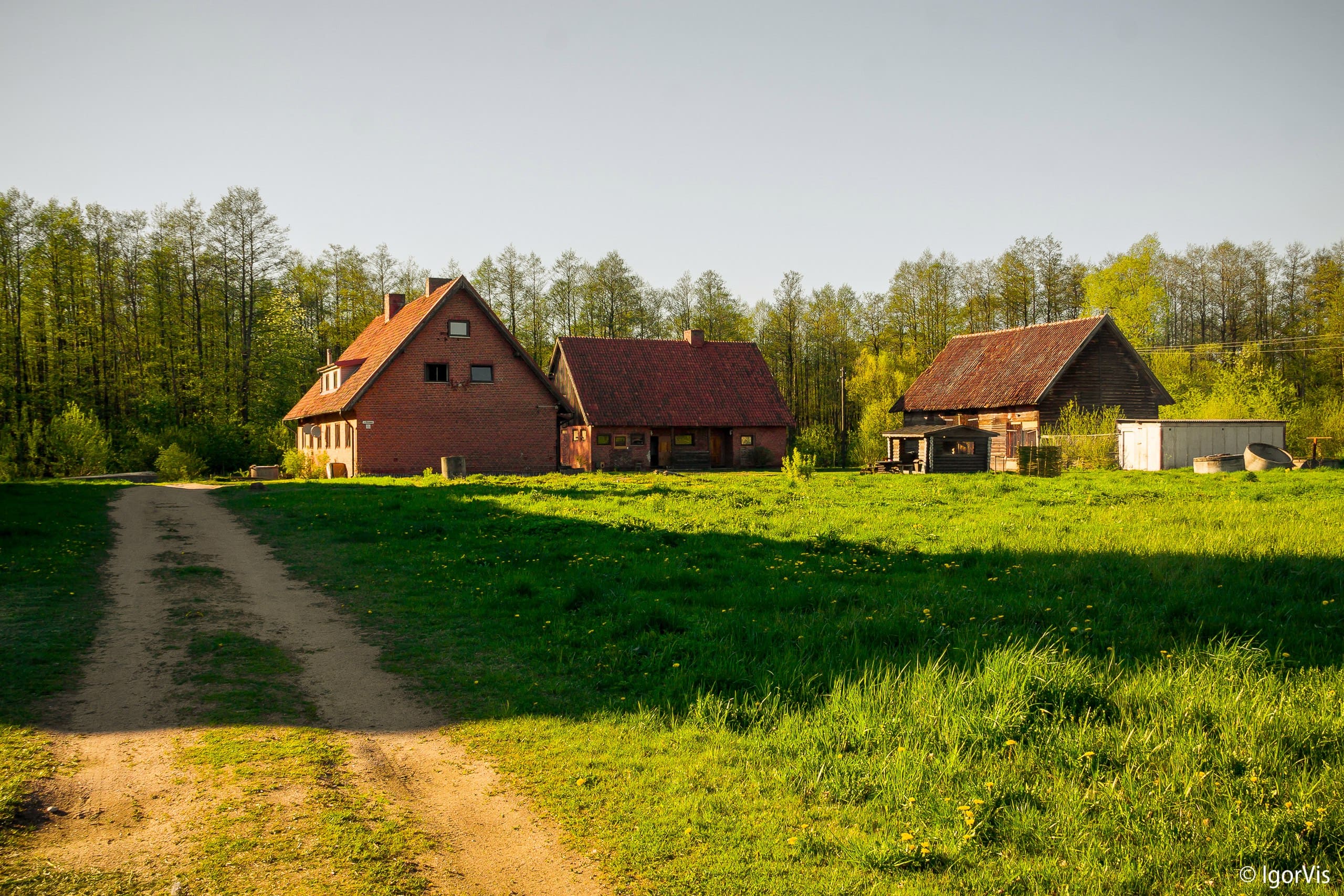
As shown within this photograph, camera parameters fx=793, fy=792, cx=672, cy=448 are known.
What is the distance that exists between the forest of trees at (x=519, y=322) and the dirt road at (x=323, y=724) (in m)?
31.3

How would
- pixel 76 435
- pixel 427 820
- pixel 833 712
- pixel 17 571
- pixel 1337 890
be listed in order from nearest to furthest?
pixel 1337 890 → pixel 427 820 → pixel 833 712 → pixel 17 571 → pixel 76 435

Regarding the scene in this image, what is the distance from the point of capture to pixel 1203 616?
7.93 metres

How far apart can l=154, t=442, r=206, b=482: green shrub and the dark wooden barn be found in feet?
128

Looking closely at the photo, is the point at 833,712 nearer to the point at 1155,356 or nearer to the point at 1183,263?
the point at 1155,356

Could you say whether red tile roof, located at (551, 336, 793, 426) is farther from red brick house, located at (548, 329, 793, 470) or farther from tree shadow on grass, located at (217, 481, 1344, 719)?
tree shadow on grass, located at (217, 481, 1344, 719)

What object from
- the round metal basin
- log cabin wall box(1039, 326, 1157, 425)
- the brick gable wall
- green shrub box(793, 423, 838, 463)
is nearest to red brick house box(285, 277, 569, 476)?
the brick gable wall

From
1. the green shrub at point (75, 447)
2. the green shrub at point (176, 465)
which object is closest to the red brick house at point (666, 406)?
the green shrub at point (176, 465)

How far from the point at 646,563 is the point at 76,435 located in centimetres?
3686

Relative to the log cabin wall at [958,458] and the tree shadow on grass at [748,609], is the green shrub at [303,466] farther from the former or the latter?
the log cabin wall at [958,458]

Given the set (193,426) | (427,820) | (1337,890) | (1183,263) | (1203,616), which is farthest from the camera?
(1183,263)

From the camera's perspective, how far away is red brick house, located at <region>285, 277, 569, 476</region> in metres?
35.4

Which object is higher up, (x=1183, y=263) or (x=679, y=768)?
(x=1183, y=263)

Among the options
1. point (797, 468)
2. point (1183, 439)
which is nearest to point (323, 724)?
point (797, 468)

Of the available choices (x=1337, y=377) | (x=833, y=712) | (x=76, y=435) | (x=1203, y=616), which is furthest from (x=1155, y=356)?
(x=76, y=435)
